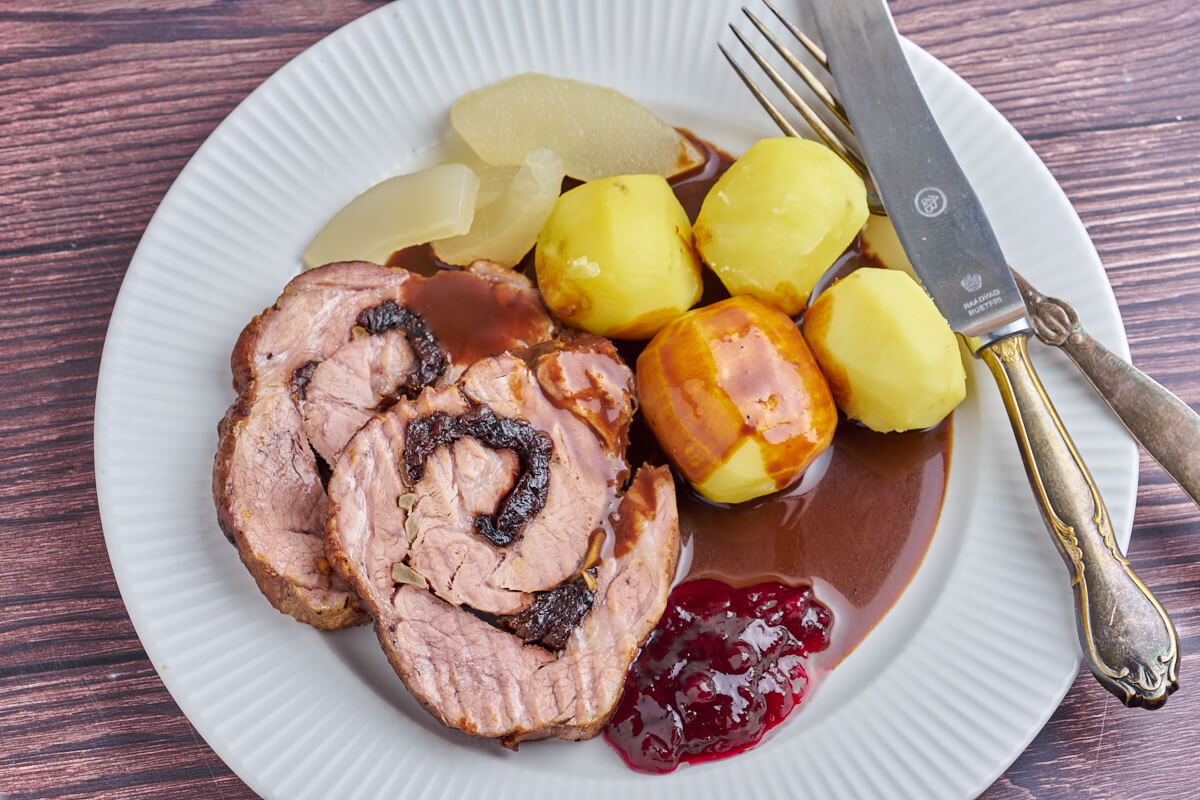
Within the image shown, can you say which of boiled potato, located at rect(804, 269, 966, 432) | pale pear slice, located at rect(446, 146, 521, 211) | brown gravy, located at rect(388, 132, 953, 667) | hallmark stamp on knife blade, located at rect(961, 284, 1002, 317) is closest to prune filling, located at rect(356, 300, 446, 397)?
brown gravy, located at rect(388, 132, 953, 667)

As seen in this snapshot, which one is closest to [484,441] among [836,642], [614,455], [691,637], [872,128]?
[614,455]

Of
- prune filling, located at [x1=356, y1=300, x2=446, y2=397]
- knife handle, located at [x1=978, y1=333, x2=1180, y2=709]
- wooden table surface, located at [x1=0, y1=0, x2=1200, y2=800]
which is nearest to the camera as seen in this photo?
knife handle, located at [x1=978, y1=333, x2=1180, y2=709]

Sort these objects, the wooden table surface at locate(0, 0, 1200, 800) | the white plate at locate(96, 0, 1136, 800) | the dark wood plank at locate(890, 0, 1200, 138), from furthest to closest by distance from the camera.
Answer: the dark wood plank at locate(890, 0, 1200, 138)
the wooden table surface at locate(0, 0, 1200, 800)
the white plate at locate(96, 0, 1136, 800)

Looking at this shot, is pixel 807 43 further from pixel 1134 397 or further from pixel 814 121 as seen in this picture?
pixel 1134 397

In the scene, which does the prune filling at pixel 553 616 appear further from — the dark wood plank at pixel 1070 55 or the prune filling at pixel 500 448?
the dark wood plank at pixel 1070 55

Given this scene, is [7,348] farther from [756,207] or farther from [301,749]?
[756,207]

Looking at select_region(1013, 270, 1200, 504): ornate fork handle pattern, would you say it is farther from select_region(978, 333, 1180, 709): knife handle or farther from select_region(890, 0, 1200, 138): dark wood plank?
select_region(890, 0, 1200, 138): dark wood plank

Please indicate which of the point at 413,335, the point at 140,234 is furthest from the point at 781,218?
the point at 140,234
